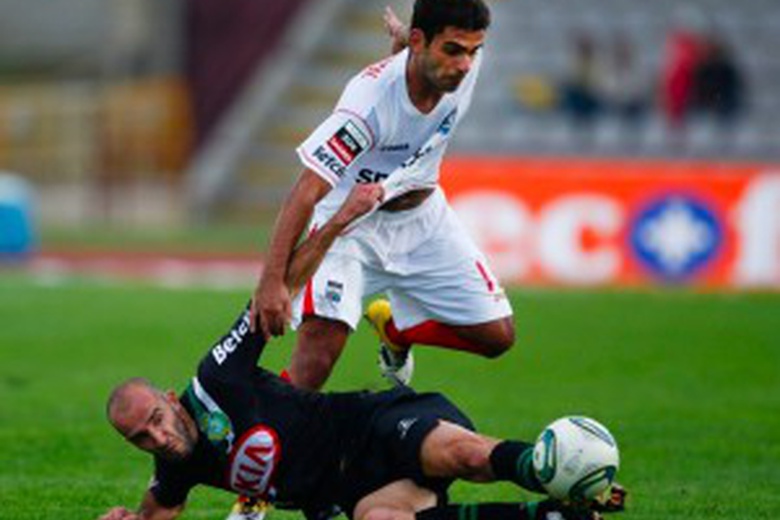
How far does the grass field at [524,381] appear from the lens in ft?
31.5

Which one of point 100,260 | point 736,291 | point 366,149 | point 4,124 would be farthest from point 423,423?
point 4,124

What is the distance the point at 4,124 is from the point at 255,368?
29089 millimetres

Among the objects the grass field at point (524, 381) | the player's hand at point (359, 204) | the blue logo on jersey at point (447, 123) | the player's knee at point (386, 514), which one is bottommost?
the grass field at point (524, 381)

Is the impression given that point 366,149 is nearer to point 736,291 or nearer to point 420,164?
point 420,164

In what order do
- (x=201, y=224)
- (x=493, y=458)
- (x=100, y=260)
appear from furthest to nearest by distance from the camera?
(x=201, y=224), (x=100, y=260), (x=493, y=458)

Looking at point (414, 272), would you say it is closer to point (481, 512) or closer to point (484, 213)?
point (481, 512)

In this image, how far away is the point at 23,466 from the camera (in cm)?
1032

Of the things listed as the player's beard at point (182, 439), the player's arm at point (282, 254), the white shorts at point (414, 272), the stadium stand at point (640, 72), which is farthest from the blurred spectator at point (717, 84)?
the player's beard at point (182, 439)

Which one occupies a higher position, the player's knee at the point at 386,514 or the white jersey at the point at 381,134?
the white jersey at the point at 381,134

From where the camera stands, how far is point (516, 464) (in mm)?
7527

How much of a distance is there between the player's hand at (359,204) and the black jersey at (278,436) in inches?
22.7

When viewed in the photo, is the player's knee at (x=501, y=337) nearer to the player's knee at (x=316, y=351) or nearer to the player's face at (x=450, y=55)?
the player's knee at (x=316, y=351)

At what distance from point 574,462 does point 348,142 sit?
7.34ft

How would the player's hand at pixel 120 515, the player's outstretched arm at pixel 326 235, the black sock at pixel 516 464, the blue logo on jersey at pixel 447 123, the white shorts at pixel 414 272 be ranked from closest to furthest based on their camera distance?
1. the black sock at pixel 516 464
2. the player's hand at pixel 120 515
3. the player's outstretched arm at pixel 326 235
4. the blue logo on jersey at pixel 447 123
5. the white shorts at pixel 414 272
